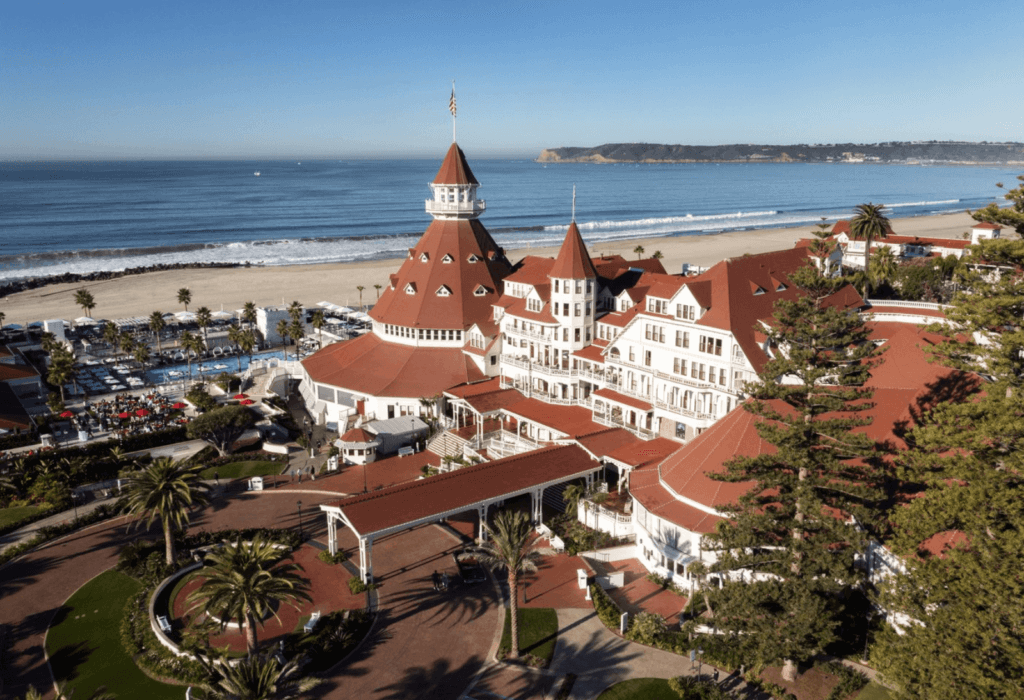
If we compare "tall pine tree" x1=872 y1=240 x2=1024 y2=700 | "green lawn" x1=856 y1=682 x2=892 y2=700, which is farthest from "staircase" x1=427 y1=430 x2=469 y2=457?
"tall pine tree" x1=872 y1=240 x2=1024 y2=700

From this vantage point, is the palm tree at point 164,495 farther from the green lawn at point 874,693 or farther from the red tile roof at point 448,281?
the green lawn at point 874,693

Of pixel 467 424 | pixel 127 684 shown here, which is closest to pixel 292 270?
pixel 467 424

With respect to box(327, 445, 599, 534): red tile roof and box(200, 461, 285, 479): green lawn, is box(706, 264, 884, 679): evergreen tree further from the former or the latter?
box(200, 461, 285, 479): green lawn

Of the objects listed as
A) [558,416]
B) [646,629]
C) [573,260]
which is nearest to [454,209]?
[573,260]

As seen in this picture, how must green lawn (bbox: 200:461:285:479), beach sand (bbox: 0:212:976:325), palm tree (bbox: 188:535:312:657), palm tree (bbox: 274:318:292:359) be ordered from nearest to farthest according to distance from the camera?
palm tree (bbox: 188:535:312:657) < green lawn (bbox: 200:461:285:479) < palm tree (bbox: 274:318:292:359) < beach sand (bbox: 0:212:976:325)

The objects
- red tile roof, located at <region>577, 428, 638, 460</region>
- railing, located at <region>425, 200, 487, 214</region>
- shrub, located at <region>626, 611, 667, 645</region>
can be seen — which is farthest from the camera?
railing, located at <region>425, 200, 487, 214</region>

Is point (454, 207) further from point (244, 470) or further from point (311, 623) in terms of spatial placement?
point (311, 623)

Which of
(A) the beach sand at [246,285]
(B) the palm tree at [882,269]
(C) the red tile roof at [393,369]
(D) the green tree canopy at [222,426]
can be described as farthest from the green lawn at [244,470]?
(B) the palm tree at [882,269]
